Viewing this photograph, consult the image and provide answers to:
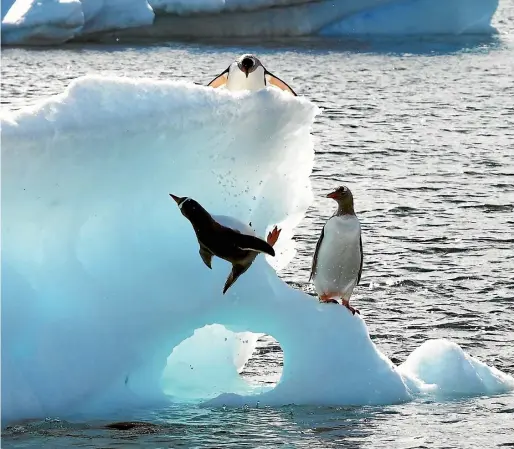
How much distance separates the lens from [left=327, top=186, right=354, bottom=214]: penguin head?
806cm

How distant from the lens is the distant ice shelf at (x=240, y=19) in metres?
30.7

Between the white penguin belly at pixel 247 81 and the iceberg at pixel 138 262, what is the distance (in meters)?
2.98

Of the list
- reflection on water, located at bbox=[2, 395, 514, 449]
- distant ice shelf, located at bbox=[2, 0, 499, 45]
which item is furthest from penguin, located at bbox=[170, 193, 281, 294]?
distant ice shelf, located at bbox=[2, 0, 499, 45]

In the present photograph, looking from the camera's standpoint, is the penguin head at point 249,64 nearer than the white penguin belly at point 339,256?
No

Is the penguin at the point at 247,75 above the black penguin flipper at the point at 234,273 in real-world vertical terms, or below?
above

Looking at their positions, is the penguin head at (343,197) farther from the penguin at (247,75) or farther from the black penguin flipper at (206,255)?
the penguin at (247,75)

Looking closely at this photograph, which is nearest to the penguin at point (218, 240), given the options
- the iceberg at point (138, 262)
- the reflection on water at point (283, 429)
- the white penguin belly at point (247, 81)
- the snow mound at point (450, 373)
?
the iceberg at point (138, 262)

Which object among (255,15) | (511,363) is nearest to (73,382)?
(511,363)

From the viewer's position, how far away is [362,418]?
7.31m

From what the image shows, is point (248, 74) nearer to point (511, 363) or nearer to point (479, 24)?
point (511, 363)

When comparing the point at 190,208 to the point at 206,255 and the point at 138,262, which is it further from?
the point at 138,262

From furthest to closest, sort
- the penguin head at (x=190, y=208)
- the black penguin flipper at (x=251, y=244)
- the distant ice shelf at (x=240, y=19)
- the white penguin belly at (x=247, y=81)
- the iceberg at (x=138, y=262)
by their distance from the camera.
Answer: the distant ice shelf at (x=240, y=19)
the white penguin belly at (x=247, y=81)
the iceberg at (x=138, y=262)
the black penguin flipper at (x=251, y=244)
the penguin head at (x=190, y=208)

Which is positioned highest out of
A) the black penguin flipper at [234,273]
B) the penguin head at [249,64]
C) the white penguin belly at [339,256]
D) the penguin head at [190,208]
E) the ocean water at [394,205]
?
the penguin head at [249,64]

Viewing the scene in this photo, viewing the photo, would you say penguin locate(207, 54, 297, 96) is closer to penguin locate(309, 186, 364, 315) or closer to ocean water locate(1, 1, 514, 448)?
ocean water locate(1, 1, 514, 448)
